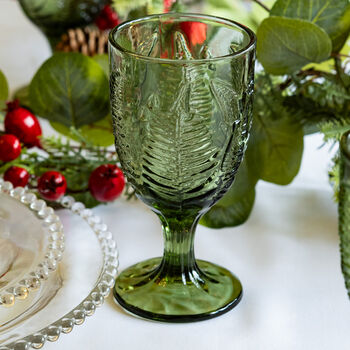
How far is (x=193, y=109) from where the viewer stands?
1.50ft

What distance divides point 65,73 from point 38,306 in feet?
1.07

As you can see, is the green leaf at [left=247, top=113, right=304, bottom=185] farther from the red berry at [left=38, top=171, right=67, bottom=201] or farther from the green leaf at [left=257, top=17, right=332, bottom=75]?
the red berry at [left=38, top=171, right=67, bottom=201]

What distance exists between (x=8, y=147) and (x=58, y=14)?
473 mm

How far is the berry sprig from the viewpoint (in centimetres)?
64

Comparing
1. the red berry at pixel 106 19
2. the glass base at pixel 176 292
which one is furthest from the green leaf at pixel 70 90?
the red berry at pixel 106 19

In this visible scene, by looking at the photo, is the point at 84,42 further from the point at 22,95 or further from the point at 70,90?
the point at 70,90

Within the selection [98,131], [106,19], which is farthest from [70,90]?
[106,19]

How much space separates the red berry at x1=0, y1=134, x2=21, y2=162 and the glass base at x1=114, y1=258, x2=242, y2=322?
0.57 ft

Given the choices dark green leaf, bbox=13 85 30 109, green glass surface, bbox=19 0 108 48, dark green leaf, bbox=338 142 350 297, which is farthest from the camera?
green glass surface, bbox=19 0 108 48

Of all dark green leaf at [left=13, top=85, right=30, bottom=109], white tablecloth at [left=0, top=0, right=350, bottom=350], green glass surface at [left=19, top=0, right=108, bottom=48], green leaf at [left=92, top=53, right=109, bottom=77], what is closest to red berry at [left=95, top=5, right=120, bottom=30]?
green glass surface at [left=19, top=0, right=108, bottom=48]

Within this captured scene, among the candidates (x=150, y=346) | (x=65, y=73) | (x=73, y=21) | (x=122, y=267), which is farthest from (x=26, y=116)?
(x=73, y=21)

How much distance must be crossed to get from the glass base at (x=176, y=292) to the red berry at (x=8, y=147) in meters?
0.17

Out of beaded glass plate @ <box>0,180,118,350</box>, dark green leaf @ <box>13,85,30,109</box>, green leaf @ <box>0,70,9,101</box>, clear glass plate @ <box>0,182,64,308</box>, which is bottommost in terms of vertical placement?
dark green leaf @ <box>13,85,30,109</box>

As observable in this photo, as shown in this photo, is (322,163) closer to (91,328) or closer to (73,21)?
(91,328)
